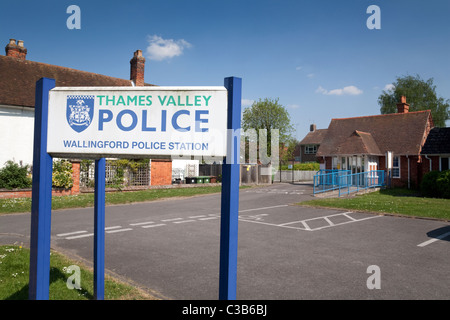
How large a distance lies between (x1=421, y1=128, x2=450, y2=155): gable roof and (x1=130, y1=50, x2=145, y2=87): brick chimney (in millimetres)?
23905

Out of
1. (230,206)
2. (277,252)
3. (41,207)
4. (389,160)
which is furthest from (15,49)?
(389,160)

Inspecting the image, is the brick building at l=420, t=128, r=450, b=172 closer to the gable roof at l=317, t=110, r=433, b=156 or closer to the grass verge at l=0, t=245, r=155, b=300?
the gable roof at l=317, t=110, r=433, b=156

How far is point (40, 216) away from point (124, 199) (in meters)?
14.3

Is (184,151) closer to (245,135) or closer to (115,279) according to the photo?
(115,279)

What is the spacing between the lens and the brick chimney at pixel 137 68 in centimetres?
2927

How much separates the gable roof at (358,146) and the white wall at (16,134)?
75.3ft

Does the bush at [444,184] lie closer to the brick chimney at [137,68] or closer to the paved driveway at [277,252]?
the paved driveway at [277,252]

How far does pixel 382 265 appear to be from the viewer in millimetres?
6320

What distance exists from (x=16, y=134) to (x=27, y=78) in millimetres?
4712

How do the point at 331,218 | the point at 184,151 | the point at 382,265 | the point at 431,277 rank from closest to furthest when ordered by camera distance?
the point at 184,151 → the point at 431,277 → the point at 382,265 → the point at 331,218
